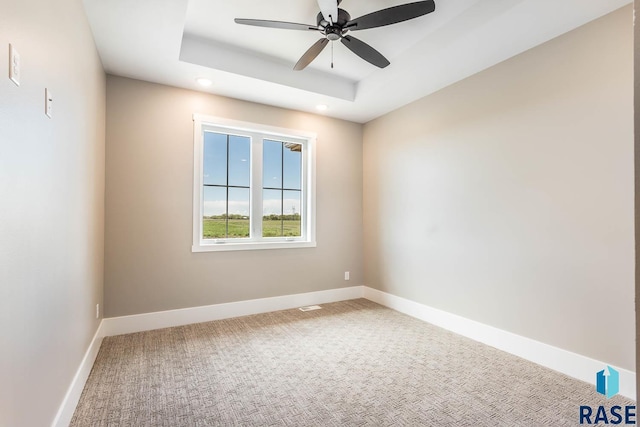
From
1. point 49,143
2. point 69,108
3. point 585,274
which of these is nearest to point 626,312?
point 585,274

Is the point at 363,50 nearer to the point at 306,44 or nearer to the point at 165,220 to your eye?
the point at 306,44

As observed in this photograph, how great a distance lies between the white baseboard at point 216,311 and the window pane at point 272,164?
1.47 meters

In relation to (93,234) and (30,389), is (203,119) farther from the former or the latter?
(30,389)

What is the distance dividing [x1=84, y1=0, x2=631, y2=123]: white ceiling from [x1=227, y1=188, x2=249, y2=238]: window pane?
114 cm

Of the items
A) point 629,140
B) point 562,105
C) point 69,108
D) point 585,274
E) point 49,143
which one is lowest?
point 585,274

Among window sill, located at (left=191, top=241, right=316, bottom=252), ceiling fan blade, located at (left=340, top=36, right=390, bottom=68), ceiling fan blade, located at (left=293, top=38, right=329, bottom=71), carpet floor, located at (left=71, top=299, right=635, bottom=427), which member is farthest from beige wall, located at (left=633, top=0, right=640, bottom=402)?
window sill, located at (left=191, top=241, right=316, bottom=252)

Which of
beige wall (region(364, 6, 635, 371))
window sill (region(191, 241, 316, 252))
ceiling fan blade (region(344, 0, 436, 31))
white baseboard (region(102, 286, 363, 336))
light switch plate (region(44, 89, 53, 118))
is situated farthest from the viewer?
window sill (region(191, 241, 316, 252))

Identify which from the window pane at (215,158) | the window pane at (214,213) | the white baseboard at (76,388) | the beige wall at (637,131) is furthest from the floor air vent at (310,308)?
the beige wall at (637,131)

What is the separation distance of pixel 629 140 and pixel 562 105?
526 millimetres

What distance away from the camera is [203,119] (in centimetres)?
350

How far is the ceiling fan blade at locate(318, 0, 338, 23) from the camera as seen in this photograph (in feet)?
6.72

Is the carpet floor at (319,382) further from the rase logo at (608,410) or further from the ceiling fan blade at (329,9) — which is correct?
the ceiling fan blade at (329,9)

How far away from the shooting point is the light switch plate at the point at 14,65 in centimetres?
105

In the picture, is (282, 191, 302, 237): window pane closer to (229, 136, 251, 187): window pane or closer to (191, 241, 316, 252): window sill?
(191, 241, 316, 252): window sill
